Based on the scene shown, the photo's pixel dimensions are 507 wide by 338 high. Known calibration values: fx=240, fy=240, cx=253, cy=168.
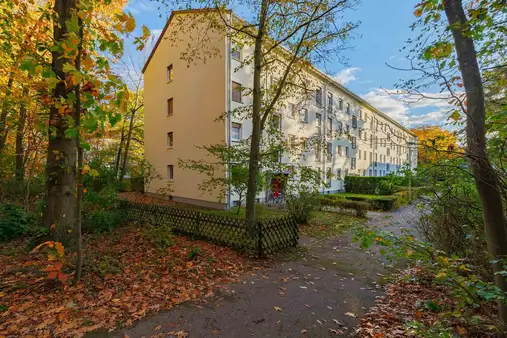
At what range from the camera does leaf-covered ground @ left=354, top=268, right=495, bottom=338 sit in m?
2.63

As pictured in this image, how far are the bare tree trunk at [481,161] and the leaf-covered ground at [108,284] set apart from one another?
13.4 feet

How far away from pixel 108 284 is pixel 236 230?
10.4ft

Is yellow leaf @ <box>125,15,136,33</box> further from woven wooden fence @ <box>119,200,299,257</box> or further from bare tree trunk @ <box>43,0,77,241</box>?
woven wooden fence @ <box>119,200,299,257</box>

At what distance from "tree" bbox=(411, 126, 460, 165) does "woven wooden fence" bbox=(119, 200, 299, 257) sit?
13.3 ft

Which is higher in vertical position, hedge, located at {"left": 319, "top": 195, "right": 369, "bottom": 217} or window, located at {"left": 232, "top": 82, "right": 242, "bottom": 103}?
window, located at {"left": 232, "top": 82, "right": 242, "bottom": 103}

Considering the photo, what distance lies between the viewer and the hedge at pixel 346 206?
13438 mm

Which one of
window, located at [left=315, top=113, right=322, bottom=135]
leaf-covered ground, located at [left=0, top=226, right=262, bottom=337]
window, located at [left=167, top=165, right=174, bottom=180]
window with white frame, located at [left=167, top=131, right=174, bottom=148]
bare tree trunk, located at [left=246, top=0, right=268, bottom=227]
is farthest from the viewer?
window, located at [left=315, top=113, right=322, bottom=135]

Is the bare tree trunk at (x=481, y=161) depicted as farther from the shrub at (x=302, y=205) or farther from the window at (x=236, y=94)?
the window at (x=236, y=94)

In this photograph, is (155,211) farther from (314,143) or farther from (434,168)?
(434,168)

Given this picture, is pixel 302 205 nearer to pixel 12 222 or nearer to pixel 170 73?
pixel 12 222

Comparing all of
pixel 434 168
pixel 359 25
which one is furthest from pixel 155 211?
pixel 359 25

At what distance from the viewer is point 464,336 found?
9.45 ft

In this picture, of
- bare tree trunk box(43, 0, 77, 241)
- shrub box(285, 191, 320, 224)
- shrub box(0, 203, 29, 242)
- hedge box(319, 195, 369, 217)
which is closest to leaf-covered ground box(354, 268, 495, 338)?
shrub box(285, 191, 320, 224)

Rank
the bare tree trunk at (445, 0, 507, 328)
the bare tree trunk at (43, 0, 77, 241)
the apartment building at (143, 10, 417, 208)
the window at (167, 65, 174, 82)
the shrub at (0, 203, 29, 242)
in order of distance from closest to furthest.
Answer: the bare tree trunk at (445, 0, 507, 328) < the bare tree trunk at (43, 0, 77, 241) < the shrub at (0, 203, 29, 242) < the apartment building at (143, 10, 417, 208) < the window at (167, 65, 174, 82)
